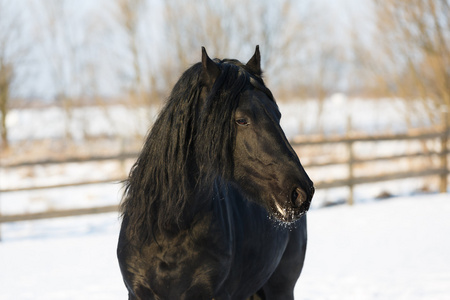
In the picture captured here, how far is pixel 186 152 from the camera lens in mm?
1880

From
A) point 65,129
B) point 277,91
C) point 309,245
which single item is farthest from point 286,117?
point 309,245

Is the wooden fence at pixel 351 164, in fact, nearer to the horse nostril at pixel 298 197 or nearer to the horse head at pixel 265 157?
the horse head at pixel 265 157

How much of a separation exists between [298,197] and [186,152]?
0.48 meters

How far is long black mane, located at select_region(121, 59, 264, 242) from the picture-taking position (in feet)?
5.89

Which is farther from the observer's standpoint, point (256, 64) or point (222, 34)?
point (222, 34)

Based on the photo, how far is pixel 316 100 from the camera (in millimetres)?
17562

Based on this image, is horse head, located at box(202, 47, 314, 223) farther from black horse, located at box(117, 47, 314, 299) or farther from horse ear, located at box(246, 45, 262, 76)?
horse ear, located at box(246, 45, 262, 76)

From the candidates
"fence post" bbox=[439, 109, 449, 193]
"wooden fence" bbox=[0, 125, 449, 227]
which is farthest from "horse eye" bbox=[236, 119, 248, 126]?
"fence post" bbox=[439, 109, 449, 193]

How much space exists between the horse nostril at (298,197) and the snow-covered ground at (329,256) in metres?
2.72

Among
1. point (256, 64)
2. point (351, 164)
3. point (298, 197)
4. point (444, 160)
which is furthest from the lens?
point (444, 160)

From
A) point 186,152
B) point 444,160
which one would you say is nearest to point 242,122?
point 186,152

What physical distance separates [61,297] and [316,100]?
1444 cm

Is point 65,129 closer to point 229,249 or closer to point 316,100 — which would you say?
point 316,100

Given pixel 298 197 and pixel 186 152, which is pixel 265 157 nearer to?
pixel 298 197
